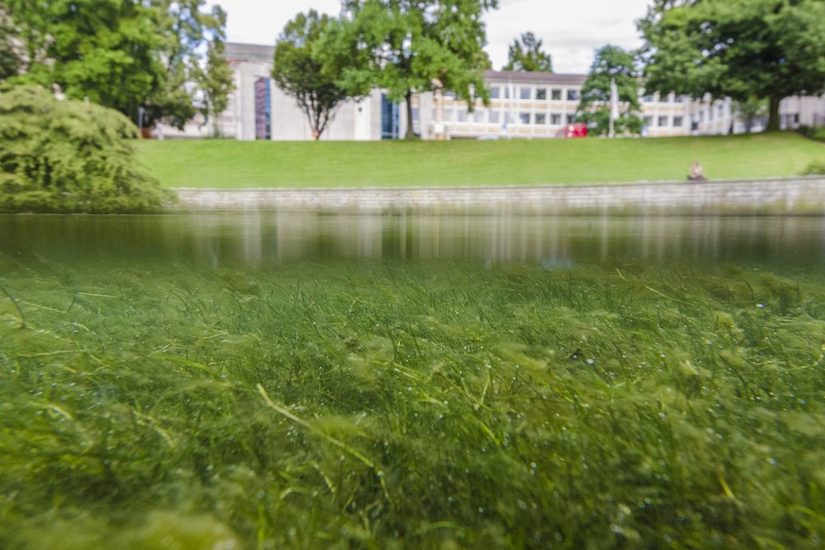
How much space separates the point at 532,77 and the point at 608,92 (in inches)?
314

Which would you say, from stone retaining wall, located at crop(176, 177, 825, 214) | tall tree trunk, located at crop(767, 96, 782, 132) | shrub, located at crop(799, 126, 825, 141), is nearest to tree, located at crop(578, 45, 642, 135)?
tall tree trunk, located at crop(767, 96, 782, 132)

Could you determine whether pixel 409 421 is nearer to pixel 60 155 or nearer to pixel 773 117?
pixel 60 155

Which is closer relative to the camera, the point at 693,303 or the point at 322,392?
the point at 322,392

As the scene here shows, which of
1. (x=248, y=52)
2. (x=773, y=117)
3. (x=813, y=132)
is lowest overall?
(x=813, y=132)

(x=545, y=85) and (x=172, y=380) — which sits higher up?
(x=545, y=85)

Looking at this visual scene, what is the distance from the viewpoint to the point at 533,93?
28734mm

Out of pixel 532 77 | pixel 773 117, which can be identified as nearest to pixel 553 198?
pixel 773 117

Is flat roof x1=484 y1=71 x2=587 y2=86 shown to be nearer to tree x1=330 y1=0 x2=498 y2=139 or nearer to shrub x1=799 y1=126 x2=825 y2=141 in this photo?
tree x1=330 y1=0 x2=498 y2=139

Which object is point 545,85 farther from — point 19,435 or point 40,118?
point 19,435

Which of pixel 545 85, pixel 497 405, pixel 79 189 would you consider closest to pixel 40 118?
pixel 79 189

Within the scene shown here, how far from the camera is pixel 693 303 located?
288 cm

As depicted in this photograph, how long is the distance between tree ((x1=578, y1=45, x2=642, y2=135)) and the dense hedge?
912 inches

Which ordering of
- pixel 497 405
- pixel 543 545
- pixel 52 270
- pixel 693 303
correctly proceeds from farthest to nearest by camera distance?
1. pixel 52 270
2. pixel 693 303
3. pixel 497 405
4. pixel 543 545

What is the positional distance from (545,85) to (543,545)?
100 feet
